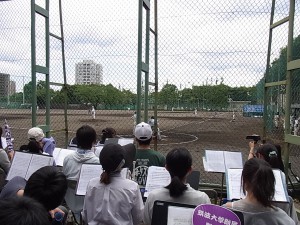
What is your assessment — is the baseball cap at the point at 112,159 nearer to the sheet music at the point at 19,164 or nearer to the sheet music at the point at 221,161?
the sheet music at the point at 19,164

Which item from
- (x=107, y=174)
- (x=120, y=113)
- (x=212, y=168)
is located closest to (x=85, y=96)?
(x=120, y=113)

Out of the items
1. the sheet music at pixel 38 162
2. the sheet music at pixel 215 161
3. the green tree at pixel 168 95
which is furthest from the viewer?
the green tree at pixel 168 95

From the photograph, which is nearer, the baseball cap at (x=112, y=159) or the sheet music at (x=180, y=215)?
the sheet music at (x=180, y=215)

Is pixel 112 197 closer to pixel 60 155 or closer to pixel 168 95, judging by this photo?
pixel 60 155

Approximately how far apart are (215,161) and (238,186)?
1.29m

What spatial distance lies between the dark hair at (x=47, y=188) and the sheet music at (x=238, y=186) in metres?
1.66

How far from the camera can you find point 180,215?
2090 millimetres

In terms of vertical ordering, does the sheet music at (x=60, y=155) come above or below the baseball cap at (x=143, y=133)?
below

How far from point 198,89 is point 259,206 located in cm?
374

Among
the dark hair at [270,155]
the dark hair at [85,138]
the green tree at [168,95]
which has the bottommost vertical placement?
the dark hair at [270,155]

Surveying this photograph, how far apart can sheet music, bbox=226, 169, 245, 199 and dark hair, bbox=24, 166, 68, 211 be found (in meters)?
1.64

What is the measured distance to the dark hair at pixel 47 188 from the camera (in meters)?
1.88

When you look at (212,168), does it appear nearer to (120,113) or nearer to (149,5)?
(149,5)

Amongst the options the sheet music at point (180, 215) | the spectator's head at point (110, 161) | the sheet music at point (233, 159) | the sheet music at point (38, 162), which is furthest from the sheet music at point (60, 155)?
the sheet music at point (180, 215)
